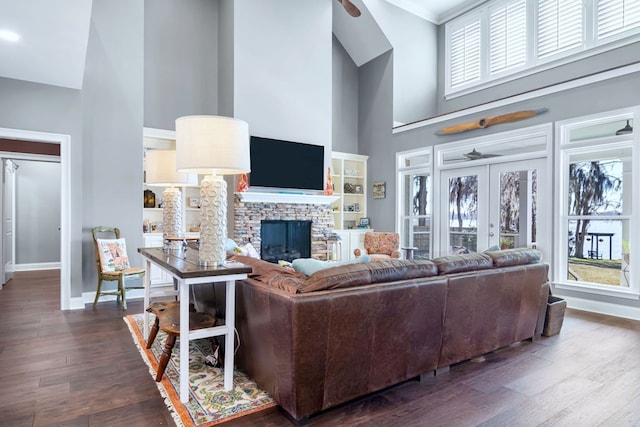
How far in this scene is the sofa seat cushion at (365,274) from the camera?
2086 mm

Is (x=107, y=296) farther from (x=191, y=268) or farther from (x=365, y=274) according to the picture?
(x=365, y=274)

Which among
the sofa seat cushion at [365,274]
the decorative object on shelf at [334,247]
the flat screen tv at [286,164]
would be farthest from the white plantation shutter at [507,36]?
the sofa seat cushion at [365,274]

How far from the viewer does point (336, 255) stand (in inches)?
284

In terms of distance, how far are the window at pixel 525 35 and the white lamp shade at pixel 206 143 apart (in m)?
5.93

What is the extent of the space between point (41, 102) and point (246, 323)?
3.94m

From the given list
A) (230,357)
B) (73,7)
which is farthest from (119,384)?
(73,7)

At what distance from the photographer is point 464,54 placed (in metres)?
7.53

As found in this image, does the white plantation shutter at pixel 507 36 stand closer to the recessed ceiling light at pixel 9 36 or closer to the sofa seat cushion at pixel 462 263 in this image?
the sofa seat cushion at pixel 462 263

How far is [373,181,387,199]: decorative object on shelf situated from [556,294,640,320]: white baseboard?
3.66 meters

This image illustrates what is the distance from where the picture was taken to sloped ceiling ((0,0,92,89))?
2924 millimetres

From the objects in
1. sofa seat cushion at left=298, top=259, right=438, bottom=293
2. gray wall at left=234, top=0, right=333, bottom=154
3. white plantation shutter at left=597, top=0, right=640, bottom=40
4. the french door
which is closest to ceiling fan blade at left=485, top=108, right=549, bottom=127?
the french door

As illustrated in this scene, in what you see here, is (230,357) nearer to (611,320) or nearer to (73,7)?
(73,7)

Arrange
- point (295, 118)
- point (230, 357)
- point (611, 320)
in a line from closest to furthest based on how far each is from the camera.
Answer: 1. point (230, 357)
2. point (611, 320)
3. point (295, 118)

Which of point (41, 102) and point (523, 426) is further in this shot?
point (41, 102)
